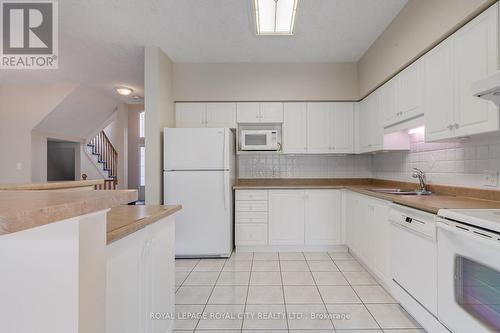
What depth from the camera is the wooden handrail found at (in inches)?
291

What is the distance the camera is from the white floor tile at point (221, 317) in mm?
1937

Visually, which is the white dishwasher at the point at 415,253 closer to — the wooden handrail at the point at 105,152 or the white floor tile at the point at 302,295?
the white floor tile at the point at 302,295

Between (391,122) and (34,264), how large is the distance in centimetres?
310

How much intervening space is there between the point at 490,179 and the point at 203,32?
119 inches

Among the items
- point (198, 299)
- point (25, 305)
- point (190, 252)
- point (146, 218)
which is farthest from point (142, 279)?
point (190, 252)

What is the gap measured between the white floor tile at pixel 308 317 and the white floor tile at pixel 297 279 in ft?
1.38

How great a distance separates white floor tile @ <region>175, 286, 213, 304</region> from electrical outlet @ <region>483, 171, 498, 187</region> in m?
2.47

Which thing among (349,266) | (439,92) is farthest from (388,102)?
(349,266)

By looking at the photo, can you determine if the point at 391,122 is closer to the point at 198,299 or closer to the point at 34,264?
the point at 198,299

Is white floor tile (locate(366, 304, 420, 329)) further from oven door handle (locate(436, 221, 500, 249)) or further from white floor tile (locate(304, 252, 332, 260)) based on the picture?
white floor tile (locate(304, 252, 332, 260))

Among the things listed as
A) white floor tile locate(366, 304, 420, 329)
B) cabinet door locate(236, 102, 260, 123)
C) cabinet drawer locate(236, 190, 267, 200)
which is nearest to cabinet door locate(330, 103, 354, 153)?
cabinet door locate(236, 102, 260, 123)

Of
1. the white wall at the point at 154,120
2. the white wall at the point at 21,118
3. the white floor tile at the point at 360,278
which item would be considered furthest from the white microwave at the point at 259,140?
the white wall at the point at 21,118

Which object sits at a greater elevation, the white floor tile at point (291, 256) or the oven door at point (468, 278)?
the oven door at point (468, 278)

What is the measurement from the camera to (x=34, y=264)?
0.67 meters
